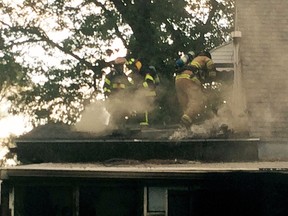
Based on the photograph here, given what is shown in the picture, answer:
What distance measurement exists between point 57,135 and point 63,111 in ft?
43.4

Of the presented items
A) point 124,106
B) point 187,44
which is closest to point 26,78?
point 187,44

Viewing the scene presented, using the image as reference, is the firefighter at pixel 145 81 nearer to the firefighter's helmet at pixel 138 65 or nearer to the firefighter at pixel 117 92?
the firefighter's helmet at pixel 138 65

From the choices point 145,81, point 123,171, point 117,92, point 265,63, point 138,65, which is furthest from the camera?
point 265,63

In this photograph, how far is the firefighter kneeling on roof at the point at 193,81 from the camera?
12719mm

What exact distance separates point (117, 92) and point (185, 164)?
3838 millimetres

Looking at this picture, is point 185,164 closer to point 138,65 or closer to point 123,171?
point 123,171

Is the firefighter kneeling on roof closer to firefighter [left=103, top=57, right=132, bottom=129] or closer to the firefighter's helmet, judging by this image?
the firefighter's helmet

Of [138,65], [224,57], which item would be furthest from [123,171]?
[224,57]

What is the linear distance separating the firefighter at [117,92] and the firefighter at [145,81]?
0.35 m

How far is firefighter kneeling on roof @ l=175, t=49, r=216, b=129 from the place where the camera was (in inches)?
501

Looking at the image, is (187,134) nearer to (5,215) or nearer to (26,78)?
(5,215)

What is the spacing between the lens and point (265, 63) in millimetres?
13750

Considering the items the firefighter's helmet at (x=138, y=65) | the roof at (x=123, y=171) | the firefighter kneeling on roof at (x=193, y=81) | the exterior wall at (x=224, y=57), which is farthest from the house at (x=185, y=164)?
the firefighter's helmet at (x=138, y=65)

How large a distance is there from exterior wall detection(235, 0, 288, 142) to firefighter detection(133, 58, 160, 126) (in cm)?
198
